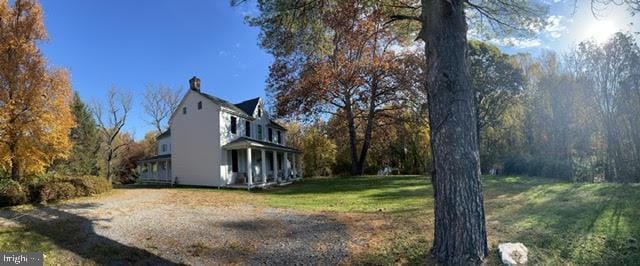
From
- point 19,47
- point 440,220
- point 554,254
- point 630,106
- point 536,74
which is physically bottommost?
point 554,254

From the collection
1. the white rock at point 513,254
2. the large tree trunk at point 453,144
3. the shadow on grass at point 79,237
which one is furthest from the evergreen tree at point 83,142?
the white rock at point 513,254

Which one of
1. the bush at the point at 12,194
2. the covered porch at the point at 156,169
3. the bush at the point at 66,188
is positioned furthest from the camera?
the covered porch at the point at 156,169

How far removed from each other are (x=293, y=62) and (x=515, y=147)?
75.0ft

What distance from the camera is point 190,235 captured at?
644cm

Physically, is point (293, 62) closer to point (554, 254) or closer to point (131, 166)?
point (554, 254)

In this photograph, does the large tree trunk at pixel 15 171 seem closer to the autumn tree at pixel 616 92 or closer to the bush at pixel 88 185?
the bush at pixel 88 185

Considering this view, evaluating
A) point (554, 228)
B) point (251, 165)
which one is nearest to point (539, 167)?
point (554, 228)

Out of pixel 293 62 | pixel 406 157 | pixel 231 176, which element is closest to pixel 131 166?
pixel 231 176

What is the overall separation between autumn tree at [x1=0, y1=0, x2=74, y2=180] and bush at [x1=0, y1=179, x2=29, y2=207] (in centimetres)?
131

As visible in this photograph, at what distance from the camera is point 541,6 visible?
6.64m

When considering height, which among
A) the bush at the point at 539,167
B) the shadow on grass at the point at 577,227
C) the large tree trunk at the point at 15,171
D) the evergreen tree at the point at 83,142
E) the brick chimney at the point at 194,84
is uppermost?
the brick chimney at the point at 194,84

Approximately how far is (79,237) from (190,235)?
204 cm

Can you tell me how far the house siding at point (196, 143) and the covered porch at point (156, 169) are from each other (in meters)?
4.40

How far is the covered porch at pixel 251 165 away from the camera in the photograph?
62.7 ft
